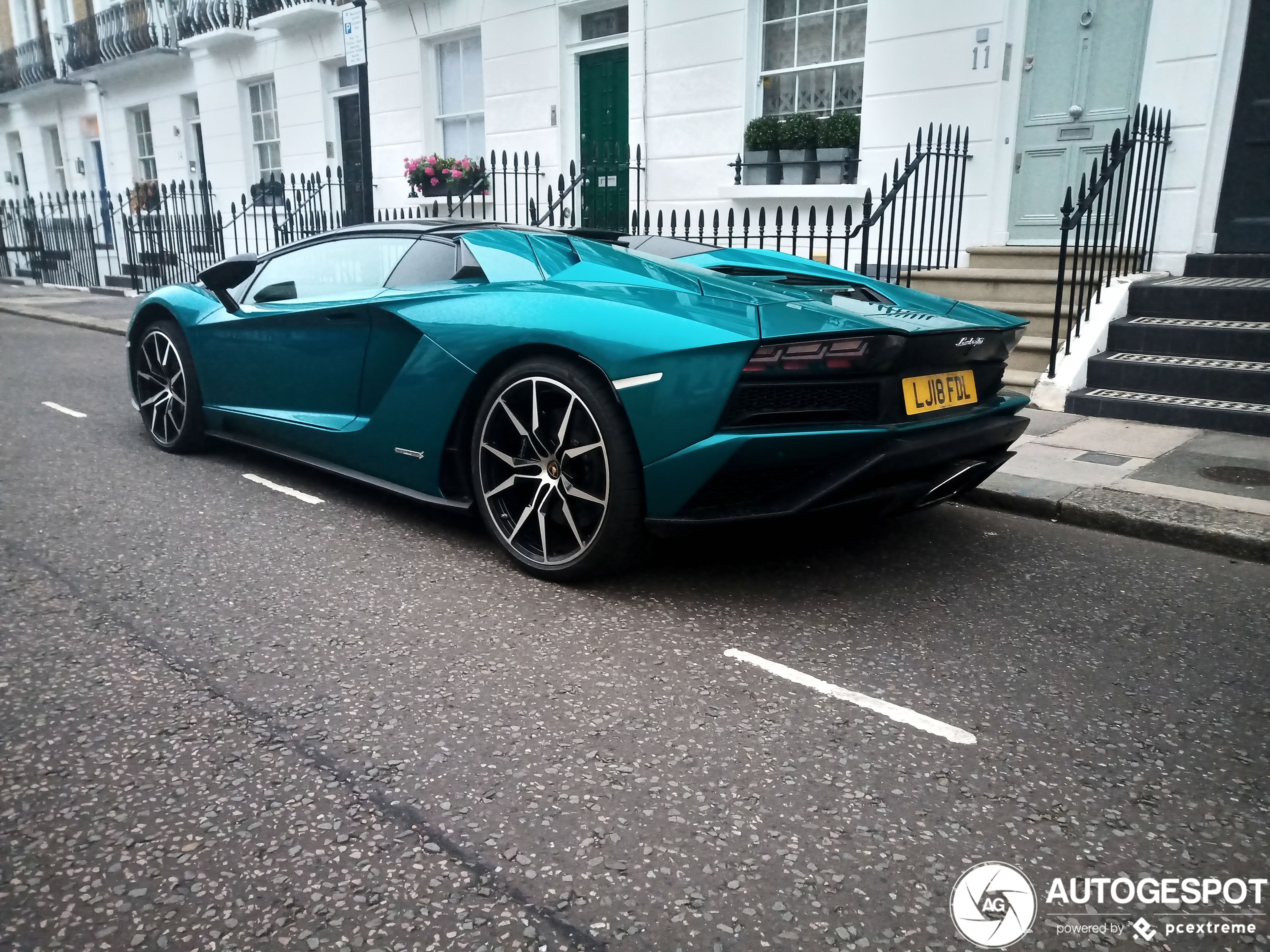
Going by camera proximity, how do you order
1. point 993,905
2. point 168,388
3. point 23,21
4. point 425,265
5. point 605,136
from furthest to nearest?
point 23,21 → point 605,136 → point 168,388 → point 425,265 → point 993,905

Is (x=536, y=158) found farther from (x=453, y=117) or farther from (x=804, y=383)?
(x=804, y=383)

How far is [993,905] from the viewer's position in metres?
1.85

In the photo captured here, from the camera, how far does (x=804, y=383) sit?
3021mm

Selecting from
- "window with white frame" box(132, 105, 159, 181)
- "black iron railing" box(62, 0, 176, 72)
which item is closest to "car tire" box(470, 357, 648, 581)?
"black iron railing" box(62, 0, 176, 72)

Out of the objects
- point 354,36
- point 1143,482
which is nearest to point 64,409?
point 354,36

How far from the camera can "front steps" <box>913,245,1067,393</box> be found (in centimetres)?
665

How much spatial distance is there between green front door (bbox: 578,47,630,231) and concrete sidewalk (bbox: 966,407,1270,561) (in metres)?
6.57

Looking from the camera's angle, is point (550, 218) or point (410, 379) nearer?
point (410, 379)

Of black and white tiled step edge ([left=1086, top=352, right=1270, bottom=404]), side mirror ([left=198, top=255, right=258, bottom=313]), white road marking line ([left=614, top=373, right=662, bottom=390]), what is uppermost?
side mirror ([left=198, top=255, right=258, bottom=313])

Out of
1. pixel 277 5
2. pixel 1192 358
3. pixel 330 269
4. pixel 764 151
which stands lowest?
pixel 1192 358

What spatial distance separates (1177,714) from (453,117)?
1241 centimetres

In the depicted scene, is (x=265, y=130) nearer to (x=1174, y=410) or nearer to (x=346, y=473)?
(x=346, y=473)

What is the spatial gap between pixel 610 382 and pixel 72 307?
1380 cm

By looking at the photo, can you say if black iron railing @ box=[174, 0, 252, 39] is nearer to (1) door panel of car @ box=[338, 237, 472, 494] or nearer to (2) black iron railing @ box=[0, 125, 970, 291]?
(2) black iron railing @ box=[0, 125, 970, 291]
